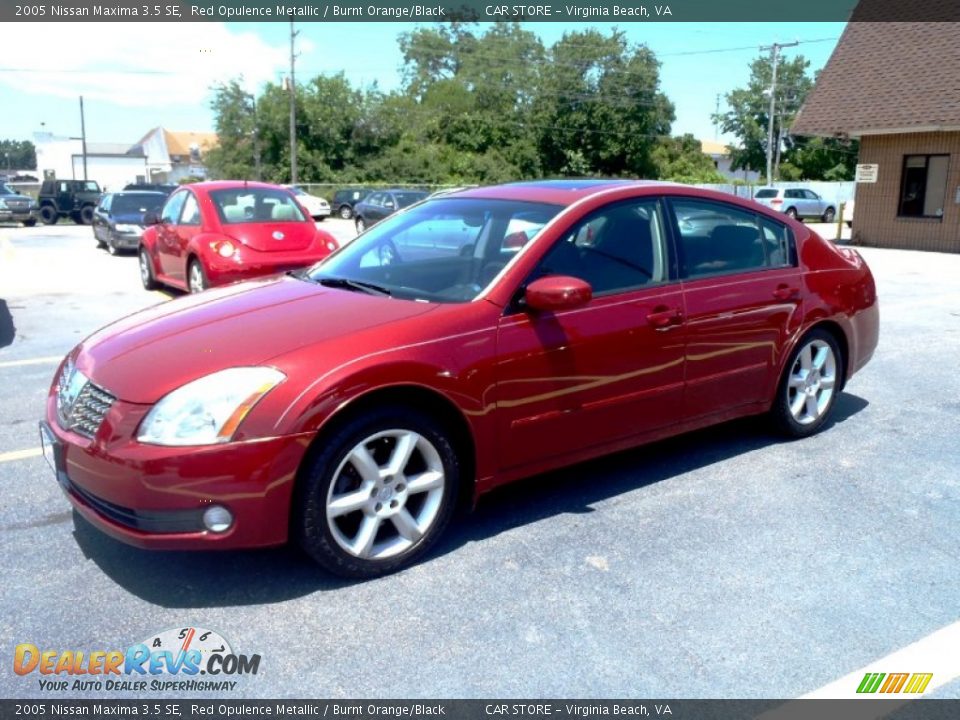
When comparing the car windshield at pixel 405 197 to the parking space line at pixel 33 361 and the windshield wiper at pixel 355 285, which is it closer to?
the parking space line at pixel 33 361

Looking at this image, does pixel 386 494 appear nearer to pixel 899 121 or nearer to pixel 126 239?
pixel 126 239

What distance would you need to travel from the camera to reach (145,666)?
2982 mm

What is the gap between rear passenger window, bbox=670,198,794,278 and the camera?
4.67 metres

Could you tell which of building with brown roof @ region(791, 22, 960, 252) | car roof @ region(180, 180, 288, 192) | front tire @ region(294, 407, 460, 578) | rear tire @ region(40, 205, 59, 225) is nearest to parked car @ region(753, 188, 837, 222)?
building with brown roof @ region(791, 22, 960, 252)

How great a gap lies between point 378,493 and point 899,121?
2100 centimetres

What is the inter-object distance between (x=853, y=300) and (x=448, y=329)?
122 inches

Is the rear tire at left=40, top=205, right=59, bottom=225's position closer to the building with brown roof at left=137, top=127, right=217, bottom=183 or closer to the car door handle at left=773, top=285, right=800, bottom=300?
the car door handle at left=773, top=285, right=800, bottom=300

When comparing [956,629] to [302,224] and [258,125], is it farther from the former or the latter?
[258,125]

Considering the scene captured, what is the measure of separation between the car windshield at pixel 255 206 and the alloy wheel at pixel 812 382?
6874 mm

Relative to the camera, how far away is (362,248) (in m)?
4.83

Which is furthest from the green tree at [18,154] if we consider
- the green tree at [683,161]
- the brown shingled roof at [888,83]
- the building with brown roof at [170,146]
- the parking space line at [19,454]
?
the parking space line at [19,454]

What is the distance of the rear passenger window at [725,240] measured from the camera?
15.3ft

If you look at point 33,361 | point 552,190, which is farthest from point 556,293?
point 33,361

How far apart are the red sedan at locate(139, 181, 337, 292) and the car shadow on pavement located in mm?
5780
